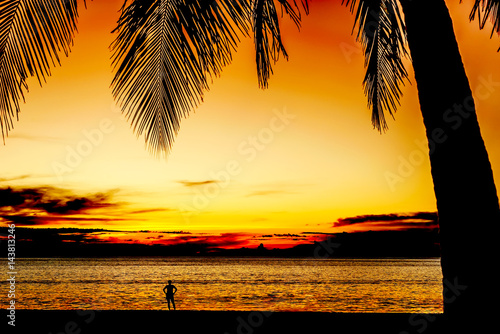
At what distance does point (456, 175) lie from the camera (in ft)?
10.5

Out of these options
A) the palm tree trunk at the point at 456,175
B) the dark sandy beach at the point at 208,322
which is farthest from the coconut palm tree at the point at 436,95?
the dark sandy beach at the point at 208,322

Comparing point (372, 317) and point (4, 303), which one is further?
point (4, 303)

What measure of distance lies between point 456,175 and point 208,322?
9.53ft

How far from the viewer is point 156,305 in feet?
115

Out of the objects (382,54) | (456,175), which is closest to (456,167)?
(456,175)

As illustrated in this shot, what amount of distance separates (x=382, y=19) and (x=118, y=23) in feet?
8.57

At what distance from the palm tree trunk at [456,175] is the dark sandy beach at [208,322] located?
155 centimetres

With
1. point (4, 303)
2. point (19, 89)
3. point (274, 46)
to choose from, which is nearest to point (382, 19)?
point (274, 46)

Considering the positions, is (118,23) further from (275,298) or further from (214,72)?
(275,298)

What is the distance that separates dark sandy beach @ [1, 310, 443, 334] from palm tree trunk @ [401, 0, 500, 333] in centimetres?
155

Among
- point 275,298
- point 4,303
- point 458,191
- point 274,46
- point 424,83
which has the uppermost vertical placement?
point 274,46

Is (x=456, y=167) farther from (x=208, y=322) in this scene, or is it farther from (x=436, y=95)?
(x=208, y=322)

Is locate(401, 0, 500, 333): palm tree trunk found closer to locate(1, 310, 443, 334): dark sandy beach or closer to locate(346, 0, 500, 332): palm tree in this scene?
locate(346, 0, 500, 332): palm tree

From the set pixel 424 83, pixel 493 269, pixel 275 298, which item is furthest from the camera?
pixel 275 298
